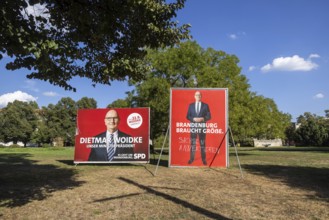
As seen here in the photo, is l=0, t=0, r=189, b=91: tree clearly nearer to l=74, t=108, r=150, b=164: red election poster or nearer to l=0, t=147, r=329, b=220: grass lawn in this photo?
l=0, t=147, r=329, b=220: grass lawn

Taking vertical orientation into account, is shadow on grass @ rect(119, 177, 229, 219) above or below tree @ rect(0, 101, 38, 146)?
below

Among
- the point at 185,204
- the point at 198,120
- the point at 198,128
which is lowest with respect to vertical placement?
the point at 185,204

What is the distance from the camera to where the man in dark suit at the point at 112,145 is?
17.1m

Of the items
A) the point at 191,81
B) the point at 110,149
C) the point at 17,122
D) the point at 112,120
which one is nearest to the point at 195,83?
the point at 191,81

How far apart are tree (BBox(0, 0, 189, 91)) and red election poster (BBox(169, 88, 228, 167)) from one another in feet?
19.3

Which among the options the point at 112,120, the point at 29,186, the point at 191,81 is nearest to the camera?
the point at 29,186

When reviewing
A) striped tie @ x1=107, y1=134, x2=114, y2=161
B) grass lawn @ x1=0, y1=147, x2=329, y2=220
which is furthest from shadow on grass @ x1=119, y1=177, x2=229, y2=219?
striped tie @ x1=107, y1=134, x2=114, y2=161

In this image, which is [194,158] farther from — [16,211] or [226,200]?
[16,211]

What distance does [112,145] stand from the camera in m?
17.3

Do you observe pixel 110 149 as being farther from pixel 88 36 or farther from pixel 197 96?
pixel 88 36

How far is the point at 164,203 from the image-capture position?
8.05 meters

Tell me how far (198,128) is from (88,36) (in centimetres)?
840

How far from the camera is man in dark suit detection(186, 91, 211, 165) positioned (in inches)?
619

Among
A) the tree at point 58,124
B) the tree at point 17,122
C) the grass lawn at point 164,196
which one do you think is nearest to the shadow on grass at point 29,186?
the grass lawn at point 164,196
